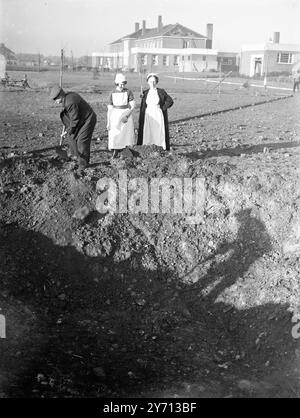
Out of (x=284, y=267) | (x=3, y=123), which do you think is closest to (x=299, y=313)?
(x=284, y=267)

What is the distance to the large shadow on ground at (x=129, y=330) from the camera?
4781 millimetres

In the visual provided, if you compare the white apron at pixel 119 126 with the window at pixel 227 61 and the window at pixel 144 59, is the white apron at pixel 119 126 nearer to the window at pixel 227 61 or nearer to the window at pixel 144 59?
the window at pixel 144 59

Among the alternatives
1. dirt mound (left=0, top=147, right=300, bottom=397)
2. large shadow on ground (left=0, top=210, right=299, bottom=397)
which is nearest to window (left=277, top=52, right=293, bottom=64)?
dirt mound (left=0, top=147, right=300, bottom=397)

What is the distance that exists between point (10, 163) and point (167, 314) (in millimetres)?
3318

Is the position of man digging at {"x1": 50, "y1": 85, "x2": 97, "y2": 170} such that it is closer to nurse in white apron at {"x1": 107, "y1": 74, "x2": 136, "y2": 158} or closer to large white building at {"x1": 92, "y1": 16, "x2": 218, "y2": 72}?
nurse in white apron at {"x1": 107, "y1": 74, "x2": 136, "y2": 158}

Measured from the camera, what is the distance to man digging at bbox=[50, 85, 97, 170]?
7.55 metres

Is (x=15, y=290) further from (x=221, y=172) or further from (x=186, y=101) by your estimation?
(x=186, y=101)

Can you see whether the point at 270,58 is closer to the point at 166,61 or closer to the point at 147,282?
the point at 166,61

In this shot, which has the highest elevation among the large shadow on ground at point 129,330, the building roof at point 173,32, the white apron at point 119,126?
the building roof at point 173,32

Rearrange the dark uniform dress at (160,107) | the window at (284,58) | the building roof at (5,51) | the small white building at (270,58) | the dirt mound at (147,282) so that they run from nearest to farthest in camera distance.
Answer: the dirt mound at (147,282) < the dark uniform dress at (160,107) < the building roof at (5,51) < the small white building at (270,58) < the window at (284,58)

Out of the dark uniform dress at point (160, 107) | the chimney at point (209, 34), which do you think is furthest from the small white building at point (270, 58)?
the dark uniform dress at point (160, 107)

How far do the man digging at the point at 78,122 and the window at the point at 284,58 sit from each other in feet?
140

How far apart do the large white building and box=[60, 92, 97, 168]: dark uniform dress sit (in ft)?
133

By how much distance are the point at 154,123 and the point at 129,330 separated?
13.1 feet
